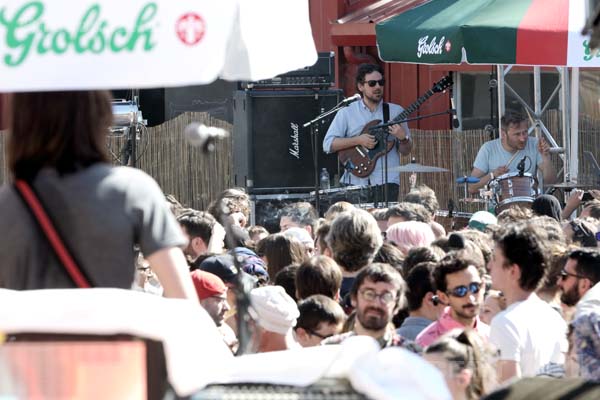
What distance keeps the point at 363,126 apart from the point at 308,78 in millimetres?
1107

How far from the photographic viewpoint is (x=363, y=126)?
42.5 ft

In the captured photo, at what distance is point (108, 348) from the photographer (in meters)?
2.47

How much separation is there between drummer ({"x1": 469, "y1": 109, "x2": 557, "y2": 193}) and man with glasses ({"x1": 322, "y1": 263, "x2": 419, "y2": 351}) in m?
6.82

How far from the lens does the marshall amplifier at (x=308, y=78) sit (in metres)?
13.6

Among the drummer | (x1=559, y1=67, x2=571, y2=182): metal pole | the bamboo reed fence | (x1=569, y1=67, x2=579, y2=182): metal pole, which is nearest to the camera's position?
(x1=569, y1=67, x2=579, y2=182): metal pole

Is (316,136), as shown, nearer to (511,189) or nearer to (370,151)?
(370,151)

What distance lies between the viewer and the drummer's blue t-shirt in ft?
39.7

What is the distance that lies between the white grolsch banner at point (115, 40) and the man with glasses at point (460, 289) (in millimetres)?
2231

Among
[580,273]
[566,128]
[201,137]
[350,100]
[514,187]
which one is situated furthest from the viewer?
[350,100]

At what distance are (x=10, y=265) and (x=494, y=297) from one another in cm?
335

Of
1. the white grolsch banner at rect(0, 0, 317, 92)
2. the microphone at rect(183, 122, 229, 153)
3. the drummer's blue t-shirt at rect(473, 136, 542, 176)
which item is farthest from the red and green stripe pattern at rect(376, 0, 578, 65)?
the microphone at rect(183, 122, 229, 153)

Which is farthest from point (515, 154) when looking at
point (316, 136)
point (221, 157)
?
point (221, 157)

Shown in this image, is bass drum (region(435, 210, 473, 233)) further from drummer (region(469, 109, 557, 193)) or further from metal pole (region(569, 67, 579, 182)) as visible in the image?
metal pole (region(569, 67, 579, 182))

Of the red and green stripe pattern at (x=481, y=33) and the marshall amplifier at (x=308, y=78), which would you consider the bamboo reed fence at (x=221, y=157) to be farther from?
the red and green stripe pattern at (x=481, y=33)
